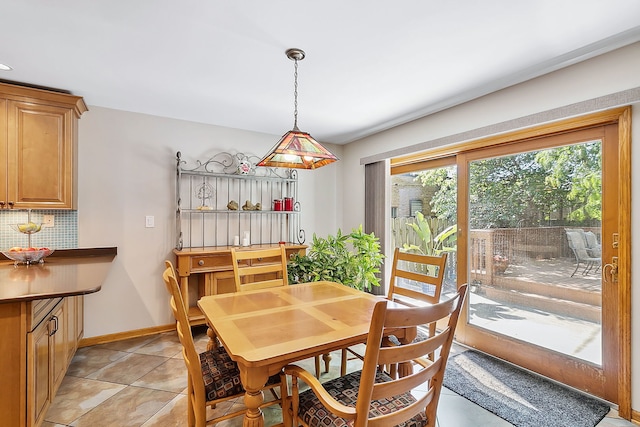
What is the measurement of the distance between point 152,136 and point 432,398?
351 centimetres

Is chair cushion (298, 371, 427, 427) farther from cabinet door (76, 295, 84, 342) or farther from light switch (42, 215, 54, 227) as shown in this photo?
light switch (42, 215, 54, 227)

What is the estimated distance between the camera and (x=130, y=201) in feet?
10.8

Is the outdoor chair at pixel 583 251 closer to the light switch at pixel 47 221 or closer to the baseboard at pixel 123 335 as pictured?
A: the baseboard at pixel 123 335

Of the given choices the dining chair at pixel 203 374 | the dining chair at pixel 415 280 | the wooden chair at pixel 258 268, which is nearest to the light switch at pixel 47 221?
the wooden chair at pixel 258 268

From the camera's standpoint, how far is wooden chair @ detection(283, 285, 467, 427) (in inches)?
39.5

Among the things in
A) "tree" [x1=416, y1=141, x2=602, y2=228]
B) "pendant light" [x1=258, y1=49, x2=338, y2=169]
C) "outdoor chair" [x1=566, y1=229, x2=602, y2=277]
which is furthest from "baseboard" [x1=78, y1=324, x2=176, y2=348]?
"outdoor chair" [x1=566, y1=229, x2=602, y2=277]

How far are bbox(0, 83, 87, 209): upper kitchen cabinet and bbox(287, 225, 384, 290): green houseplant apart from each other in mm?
2159

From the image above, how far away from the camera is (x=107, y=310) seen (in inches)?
125

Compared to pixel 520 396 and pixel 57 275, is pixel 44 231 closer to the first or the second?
pixel 57 275

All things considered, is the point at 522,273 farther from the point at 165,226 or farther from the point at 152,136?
the point at 152,136

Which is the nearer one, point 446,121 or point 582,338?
point 582,338

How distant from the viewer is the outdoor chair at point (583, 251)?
224 centimetres

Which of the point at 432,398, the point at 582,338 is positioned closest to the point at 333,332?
the point at 432,398

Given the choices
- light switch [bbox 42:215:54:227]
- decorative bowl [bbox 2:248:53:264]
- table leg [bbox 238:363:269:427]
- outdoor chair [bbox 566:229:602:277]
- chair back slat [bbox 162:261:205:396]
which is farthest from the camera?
light switch [bbox 42:215:54:227]
